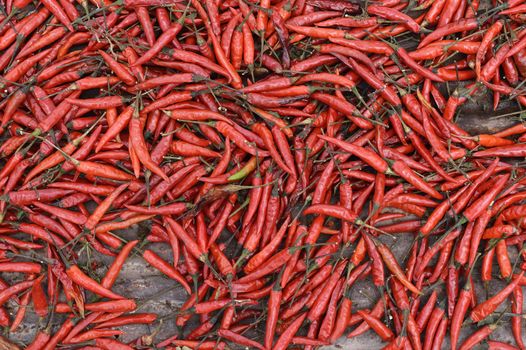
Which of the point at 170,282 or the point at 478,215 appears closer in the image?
the point at 478,215

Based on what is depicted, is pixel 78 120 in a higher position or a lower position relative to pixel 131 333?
higher

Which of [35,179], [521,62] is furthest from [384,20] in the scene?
[35,179]

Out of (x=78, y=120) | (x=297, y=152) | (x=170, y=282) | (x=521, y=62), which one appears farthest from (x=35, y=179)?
(x=521, y=62)

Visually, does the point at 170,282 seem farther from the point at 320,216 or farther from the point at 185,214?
the point at 320,216

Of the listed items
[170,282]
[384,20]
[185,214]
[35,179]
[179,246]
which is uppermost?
[384,20]

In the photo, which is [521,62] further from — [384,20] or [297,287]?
[297,287]

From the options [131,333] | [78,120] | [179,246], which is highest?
[78,120]
